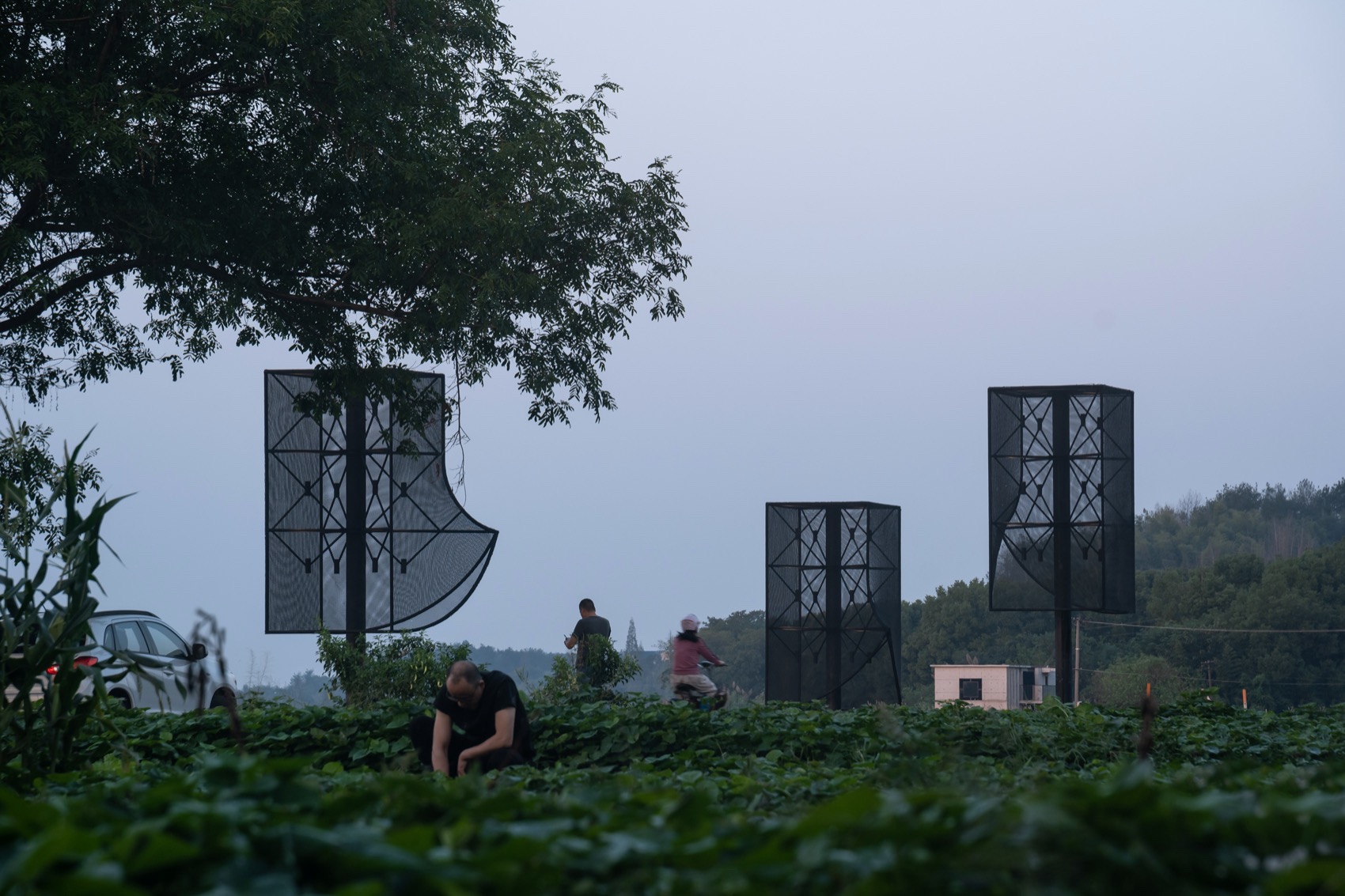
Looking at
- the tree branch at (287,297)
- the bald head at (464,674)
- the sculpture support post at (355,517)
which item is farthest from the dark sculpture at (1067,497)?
the bald head at (464,674)

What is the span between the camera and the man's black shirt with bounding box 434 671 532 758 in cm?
604

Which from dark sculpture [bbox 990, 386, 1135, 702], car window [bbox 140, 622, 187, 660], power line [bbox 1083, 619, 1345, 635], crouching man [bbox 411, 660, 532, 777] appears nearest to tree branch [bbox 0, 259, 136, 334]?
car window [bbox 140, 622, 187, 660]

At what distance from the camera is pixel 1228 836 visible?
1604 mm

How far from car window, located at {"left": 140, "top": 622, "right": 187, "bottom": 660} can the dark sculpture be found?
9.27 metres

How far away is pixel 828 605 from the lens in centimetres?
1764

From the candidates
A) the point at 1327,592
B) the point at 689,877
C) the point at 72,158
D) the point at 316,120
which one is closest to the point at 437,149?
the point at 316,120

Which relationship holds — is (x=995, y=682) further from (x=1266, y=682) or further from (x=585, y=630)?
(x=585, y=630)

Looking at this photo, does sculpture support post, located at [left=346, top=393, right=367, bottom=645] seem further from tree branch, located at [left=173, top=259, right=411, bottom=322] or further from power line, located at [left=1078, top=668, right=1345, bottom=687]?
power line, located at [left=1078, top=668, right=1345, bottom=687]

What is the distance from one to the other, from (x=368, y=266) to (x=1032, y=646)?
5772cm

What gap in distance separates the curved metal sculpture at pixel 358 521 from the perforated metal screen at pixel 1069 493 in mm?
6276

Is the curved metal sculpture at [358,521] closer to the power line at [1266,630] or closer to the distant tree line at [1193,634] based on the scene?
the distant tree line at [1193,634]

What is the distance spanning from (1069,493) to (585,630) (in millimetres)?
5632

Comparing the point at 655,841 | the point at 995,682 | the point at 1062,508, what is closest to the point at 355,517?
the point at 1062,508

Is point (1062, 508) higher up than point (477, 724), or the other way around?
point (1062, 508)
